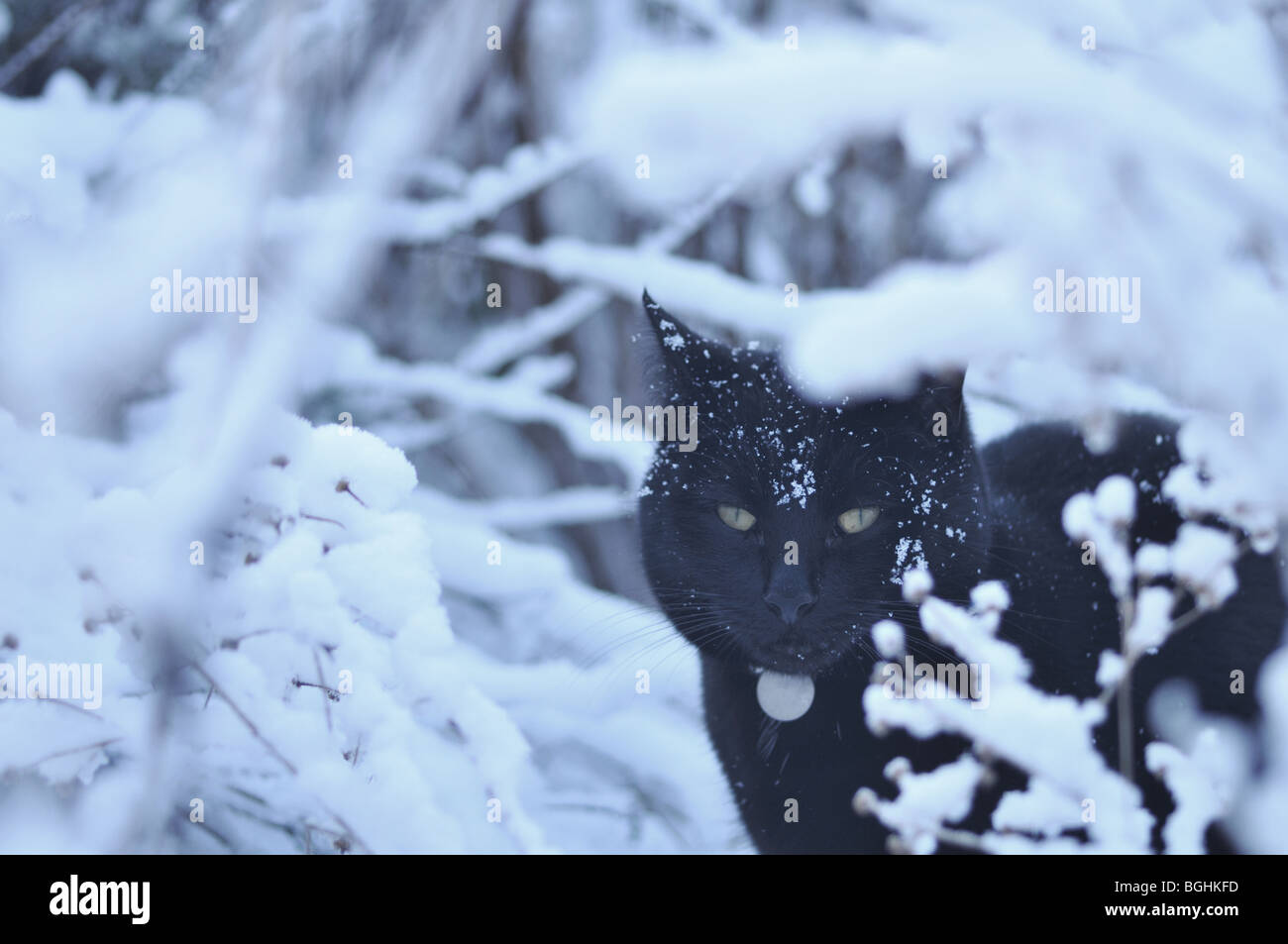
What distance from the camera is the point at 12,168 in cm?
155

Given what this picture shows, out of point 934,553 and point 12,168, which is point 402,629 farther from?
point 12,168

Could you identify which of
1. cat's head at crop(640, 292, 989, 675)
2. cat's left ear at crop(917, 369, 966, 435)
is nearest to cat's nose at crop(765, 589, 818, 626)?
cat's head at crop(640, 292, 989, 675)

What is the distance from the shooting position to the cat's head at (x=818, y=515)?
50.9 inches

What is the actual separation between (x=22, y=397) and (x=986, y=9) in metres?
1.00

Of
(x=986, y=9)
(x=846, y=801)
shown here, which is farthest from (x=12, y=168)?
(x=846, y=801)

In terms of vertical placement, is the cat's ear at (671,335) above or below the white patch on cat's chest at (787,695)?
above

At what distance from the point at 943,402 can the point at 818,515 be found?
9.0 inches

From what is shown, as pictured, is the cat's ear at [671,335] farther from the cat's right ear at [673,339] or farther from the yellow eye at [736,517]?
the yellow eye at [736,517]

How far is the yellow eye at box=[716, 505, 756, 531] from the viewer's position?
4.51ft

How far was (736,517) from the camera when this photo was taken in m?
1.39

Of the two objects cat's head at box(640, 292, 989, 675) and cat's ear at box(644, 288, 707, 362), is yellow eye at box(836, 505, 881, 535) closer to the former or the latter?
cat's head at box(640, 292, 989, 675)

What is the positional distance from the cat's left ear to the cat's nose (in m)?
0.30

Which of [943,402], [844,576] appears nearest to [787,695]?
[844,576]

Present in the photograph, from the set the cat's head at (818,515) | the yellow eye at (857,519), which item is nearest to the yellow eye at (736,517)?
the cat's head at (818,515)
